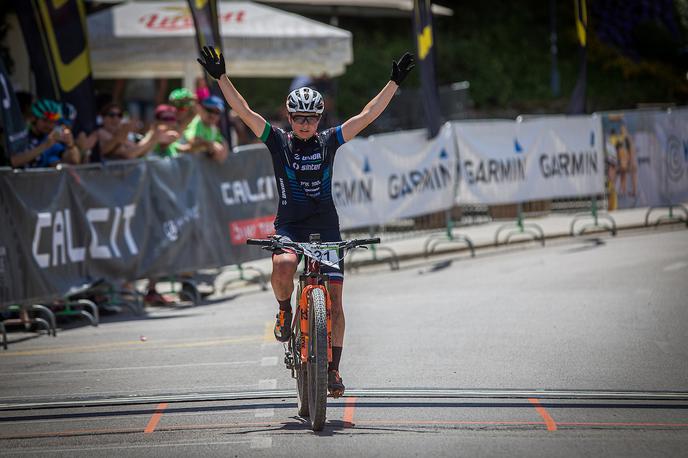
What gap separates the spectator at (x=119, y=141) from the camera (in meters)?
14.3

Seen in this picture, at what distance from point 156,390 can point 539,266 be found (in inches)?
336

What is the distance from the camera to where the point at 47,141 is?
489 inches

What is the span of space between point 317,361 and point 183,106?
841 centimetres

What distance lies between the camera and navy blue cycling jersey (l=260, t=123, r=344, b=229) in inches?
309

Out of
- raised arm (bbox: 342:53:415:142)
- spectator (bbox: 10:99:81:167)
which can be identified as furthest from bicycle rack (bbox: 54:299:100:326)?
raised arm (bbox: 342:53:415:142)

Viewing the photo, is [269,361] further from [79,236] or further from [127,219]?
[127,219]

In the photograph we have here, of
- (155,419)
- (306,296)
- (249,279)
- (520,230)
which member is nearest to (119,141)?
(249,279)

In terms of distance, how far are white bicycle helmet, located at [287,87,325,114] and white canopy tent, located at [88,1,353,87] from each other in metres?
10.8

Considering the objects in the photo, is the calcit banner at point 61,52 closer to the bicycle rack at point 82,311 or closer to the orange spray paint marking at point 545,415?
the bicycle rack at point 82,311

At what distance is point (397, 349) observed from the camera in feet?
33.0

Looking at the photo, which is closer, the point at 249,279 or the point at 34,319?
the point at 34,319

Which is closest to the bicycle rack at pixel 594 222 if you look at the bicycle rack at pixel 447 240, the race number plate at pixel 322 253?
the bicycle rack at pixel 447 240

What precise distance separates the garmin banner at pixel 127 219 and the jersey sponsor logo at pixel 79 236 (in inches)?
0.4

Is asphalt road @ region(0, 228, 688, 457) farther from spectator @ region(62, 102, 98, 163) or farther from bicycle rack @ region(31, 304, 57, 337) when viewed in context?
spectator @ region(62, 102, 98, 163)
